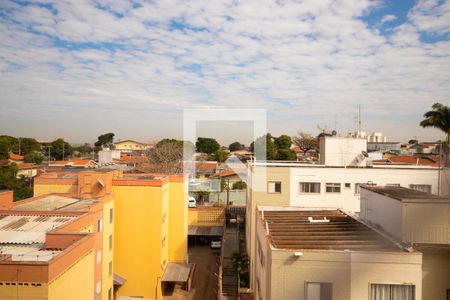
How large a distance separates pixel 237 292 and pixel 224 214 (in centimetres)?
916

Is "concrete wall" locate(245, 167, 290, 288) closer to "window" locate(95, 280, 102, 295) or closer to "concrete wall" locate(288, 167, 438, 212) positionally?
"concrete wall" locate(288, 167, 438, 212)

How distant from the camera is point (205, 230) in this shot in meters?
23.4

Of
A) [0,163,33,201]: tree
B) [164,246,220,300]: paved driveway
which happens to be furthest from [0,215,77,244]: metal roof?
[0,163,33,201]: tree

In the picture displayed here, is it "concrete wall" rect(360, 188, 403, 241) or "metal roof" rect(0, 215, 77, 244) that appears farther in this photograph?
"metal roof" rect(0, 215, 77, 244)

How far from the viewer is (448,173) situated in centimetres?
1047

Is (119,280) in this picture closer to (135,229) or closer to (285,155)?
(135,229)

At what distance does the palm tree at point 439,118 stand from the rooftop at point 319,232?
41.9ft

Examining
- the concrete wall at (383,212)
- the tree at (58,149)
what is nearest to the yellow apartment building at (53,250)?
the concrete wall at (383,212)

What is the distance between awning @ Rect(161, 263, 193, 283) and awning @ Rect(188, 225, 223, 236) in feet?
16.1

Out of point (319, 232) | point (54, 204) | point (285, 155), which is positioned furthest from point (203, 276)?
point (285, 155)

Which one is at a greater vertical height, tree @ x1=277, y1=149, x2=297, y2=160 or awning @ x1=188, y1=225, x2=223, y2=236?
tree @ x1=277, y1=149, x2=297, y2=160

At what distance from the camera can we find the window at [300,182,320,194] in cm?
1520

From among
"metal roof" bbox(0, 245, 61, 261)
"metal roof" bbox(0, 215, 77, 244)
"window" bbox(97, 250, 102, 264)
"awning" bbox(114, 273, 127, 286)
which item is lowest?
"awning" bbox(114, 273, 127, 286)

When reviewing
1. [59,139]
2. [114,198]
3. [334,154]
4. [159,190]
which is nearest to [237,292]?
[159,190]
